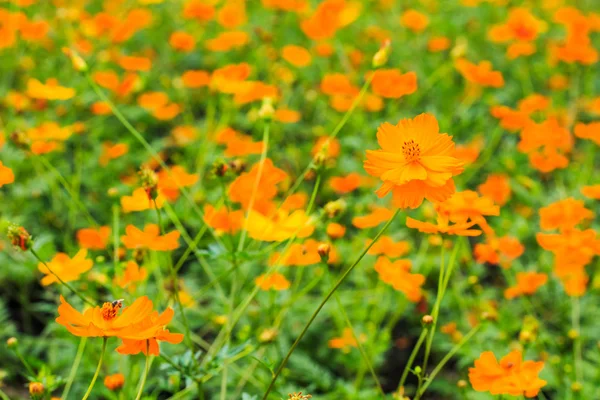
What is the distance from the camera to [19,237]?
102cm

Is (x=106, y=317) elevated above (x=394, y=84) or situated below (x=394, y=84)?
above

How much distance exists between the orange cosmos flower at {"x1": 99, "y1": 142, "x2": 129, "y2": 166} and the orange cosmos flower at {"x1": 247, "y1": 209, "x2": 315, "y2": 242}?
2.96 ft

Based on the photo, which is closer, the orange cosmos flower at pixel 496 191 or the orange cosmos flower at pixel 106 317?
the orange cosmos flower at pixel 106 317

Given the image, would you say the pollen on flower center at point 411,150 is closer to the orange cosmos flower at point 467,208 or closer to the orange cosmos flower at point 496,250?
the orange cosmos flower at point 467,208

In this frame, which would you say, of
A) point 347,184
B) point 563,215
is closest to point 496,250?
point 563,215

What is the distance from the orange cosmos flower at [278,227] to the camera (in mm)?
1257

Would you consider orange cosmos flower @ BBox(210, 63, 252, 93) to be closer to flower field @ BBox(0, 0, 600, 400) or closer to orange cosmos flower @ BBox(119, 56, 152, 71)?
flower field @ BBox(0, 0, 600, 400)

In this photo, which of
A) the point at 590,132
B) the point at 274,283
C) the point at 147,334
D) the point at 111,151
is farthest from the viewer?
the point at 111,151

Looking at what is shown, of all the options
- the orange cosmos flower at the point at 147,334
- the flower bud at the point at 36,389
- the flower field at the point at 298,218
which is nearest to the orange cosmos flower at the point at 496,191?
the flower field at the point at 298,218

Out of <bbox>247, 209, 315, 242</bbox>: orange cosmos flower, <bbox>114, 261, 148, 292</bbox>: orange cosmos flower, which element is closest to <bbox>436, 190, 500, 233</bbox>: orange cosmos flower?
<bbox>247, 209, 315, 242</bbox>: orange cosmos flower

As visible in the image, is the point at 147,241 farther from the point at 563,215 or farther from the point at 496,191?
the point at 496,191

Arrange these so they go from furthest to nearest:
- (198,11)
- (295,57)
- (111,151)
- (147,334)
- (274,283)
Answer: (198,11) < (295,57) < (111,151) < (274,283) < (147,334)

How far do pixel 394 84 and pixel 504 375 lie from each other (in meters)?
1.11

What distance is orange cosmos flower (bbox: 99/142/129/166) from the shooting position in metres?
2.11
